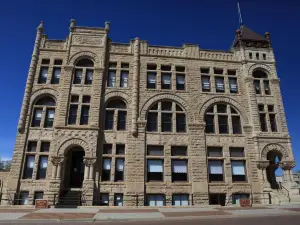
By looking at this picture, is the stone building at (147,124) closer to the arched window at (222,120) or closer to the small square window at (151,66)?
the small square window at (151,66)

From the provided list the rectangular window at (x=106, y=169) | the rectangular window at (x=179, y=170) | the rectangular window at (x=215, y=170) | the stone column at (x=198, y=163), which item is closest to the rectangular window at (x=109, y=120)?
the rectangular window at (x=106, y=169)

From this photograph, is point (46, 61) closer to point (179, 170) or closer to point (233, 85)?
point (179, 170)

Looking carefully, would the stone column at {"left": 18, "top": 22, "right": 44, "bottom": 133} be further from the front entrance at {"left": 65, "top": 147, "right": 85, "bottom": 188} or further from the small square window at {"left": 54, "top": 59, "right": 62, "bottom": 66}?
the front entrance at {"left": 65, "top": 147, "right": 85, "bottom": 188}

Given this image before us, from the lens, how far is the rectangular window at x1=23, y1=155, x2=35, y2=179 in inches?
853

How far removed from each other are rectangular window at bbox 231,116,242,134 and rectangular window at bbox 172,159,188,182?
23.0 ft

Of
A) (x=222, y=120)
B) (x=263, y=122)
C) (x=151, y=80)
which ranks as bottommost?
(x=263, y=122)

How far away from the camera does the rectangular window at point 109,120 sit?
23.9 meters

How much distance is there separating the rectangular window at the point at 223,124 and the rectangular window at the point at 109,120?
1206 cm

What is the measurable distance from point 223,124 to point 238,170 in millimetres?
5194

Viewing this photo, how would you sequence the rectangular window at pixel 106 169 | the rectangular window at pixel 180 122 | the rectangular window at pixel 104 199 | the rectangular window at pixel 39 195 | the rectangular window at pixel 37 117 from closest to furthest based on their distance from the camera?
the rectangular window at pixel 39 195
the rectangular window at pixel 104 199
the rectangular window at pixel 106 169
the rectangular window at pixel 37 117
the rectangular window at pixel 180 122

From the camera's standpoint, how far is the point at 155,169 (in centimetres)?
2272

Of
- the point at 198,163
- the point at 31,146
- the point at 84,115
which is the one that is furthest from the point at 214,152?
the point at 31,146

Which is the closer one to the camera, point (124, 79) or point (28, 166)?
point (28, 166)

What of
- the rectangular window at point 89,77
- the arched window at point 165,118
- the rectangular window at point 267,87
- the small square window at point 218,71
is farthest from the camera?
the small square window at point 218,71
